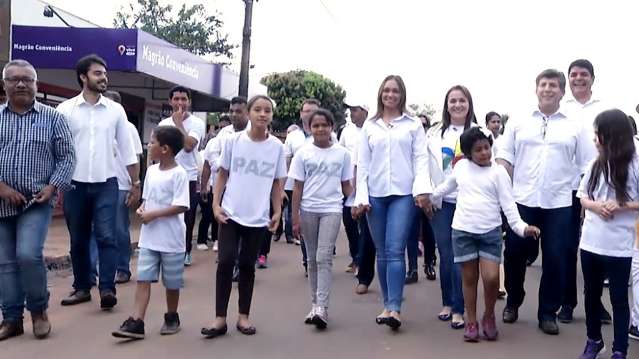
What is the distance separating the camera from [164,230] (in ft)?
18.1

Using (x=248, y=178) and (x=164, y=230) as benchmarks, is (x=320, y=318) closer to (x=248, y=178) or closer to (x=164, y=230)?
(x=248, y=178)

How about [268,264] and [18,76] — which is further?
[268,264]

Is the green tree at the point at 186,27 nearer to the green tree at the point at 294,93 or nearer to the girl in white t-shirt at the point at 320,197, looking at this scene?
the green tree at the point at 294,93

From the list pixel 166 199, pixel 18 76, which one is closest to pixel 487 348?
pixel 166 199

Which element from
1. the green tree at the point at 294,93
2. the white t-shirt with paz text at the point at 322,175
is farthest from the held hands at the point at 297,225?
→ the green tree at the point at 294,93

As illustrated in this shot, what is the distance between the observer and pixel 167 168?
5.66 m

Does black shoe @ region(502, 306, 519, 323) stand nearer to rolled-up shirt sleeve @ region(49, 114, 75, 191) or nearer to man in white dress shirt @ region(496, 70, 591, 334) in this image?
man in white dress shirt @ region(496, 70, 591, 334)

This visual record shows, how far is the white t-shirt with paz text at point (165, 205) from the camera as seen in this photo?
18.0ft

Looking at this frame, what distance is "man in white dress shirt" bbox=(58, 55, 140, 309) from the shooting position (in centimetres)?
618

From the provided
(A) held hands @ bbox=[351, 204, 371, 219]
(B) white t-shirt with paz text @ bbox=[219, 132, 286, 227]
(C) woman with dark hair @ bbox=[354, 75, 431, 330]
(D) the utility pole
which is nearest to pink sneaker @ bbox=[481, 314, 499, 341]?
(C) woman with dark hair @ bbox=[354, 75, 431, 330]

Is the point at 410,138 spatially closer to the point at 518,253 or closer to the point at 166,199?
the point at 518,253

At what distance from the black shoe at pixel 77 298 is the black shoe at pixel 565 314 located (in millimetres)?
4132

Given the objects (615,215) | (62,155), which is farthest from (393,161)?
(62,155)

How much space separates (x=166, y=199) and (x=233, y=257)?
691 millimetres
